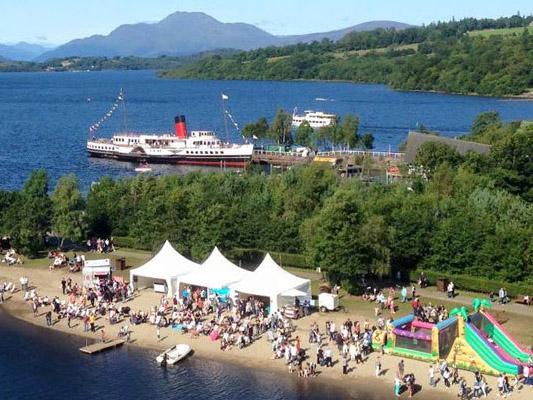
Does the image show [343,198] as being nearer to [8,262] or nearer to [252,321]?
[252,321]

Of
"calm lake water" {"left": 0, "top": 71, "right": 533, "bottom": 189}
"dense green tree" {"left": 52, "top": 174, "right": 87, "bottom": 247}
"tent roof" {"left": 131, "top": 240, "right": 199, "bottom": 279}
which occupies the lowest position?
"calm lake water" {"left": 0, "top": 71, "right": 533, "bottom": 189}

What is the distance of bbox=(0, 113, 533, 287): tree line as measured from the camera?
1607 inches

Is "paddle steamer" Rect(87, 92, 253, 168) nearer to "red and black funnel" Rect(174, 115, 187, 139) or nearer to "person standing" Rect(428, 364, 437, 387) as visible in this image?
"red and black funnel" Rect(174, 115, 187, 139)

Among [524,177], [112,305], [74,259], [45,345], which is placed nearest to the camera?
[45,345]

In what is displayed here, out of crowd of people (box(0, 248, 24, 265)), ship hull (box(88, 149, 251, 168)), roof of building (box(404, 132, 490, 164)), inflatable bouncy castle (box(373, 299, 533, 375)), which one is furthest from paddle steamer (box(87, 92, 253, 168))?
inflatable bouncy castle (box(373, 299, 533, 375))

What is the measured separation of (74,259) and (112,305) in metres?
9.11

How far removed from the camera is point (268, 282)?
38.8m

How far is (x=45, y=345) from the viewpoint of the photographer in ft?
119

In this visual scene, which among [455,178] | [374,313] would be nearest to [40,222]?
[374,313]

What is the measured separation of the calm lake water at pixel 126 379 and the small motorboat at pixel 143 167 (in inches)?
2488

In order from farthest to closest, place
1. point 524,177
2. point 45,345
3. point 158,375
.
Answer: point 524,177, point 45,345, point 158,375

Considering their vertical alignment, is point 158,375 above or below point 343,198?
below

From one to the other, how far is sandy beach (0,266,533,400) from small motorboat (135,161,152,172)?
54174 millimetres

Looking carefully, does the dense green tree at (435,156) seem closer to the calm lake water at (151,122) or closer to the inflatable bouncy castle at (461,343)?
the inflatable bouncy castle at (461,343)
